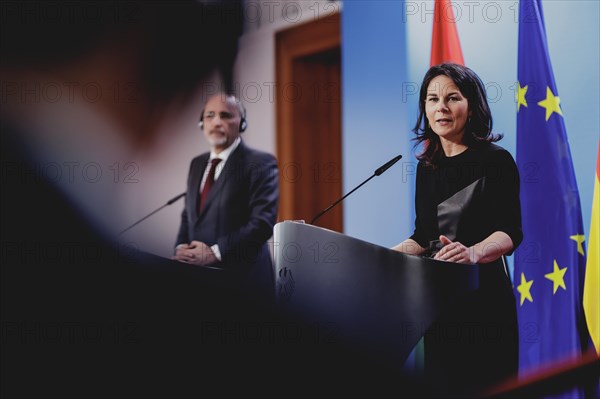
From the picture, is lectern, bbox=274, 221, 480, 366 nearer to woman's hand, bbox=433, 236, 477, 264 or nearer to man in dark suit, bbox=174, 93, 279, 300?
woman's hand, bbox=433, 236, 477, 264

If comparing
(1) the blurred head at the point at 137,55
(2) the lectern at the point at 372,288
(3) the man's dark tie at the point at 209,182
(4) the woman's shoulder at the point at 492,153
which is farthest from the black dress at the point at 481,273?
(1) the blurred head at the point at 137,55

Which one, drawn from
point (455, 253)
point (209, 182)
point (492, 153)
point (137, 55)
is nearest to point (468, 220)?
point (455, 253)

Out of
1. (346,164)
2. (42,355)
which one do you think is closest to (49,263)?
(42,355)

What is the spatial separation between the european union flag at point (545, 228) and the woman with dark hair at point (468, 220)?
7.0 inches

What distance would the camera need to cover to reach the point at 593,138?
230cm

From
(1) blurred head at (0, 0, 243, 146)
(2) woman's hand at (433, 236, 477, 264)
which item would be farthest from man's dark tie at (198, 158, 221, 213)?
(2) woman's hand at (433, 236, 477, 264)

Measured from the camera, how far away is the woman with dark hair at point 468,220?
2088mm

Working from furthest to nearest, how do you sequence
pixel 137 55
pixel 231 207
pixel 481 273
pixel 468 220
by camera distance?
pixel 137 55
pixel 231 207
pixel 468 220
pixel 481 273

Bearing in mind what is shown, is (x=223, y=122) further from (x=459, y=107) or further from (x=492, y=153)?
(x=492, y=153)

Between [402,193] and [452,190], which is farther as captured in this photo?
[402,193]

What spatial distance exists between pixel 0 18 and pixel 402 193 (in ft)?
8.32

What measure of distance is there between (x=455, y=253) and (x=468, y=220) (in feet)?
0.48

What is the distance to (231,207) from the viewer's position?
3.05 metres

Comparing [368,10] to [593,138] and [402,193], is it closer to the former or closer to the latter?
[402,193]
